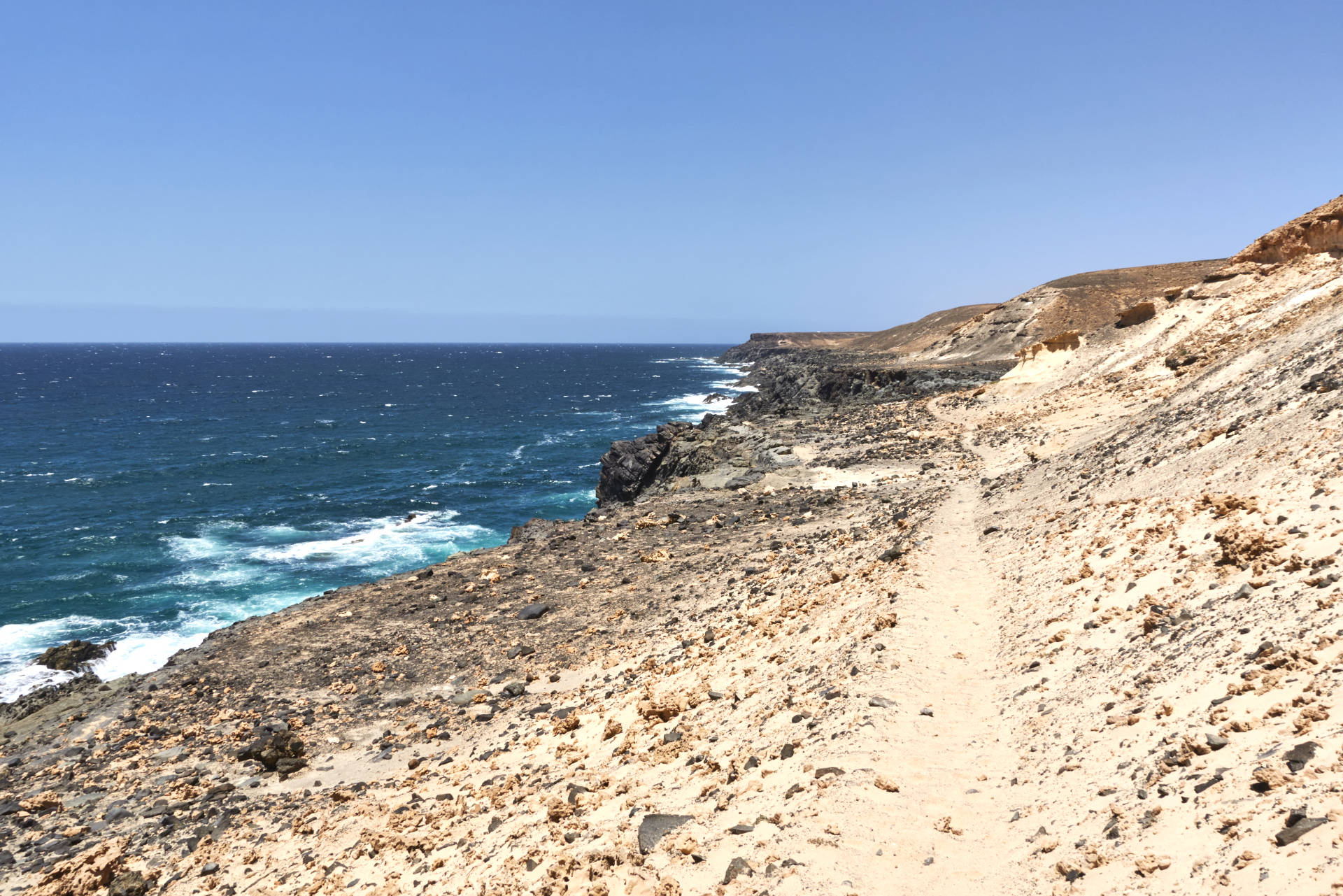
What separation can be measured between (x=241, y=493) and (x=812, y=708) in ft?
150

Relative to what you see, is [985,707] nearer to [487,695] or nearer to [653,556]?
[487,695]

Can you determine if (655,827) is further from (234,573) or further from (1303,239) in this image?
(1303,239)

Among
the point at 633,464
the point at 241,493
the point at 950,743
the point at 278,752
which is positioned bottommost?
the point at 241,493

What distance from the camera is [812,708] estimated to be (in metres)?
8.85

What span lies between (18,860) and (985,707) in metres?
12.2

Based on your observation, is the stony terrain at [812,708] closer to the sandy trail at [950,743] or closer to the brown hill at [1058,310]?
the sandy trail at [950,743]

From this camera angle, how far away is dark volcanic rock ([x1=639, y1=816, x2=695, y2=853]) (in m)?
7.14

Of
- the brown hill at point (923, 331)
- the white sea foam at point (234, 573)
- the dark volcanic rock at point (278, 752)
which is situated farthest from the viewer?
the brown hill at point (923, 331)

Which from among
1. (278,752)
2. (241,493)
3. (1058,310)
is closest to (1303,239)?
(1058,310)

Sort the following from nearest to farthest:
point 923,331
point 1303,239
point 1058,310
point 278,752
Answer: point 278,752 → point 1303,239 → point 1058,310 → point 923,331

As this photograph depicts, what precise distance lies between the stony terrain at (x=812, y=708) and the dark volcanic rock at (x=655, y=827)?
4 cm

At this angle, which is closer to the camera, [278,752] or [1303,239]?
[278,752]

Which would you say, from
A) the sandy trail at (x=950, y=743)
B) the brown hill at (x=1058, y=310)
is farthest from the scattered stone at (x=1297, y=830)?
the brown hill at (x=1058, y=310)

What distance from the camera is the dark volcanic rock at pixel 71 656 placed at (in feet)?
71.8
